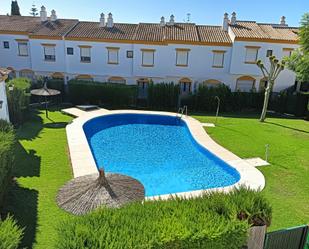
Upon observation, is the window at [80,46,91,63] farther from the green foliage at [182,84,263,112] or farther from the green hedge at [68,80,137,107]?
the green foliage at [182,84,263,112]

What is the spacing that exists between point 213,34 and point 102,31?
43.7 feet

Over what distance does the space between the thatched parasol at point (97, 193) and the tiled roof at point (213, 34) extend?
2606 cm

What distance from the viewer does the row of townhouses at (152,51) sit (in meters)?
30.8

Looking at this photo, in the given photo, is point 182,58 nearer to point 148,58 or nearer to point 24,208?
point 148,58

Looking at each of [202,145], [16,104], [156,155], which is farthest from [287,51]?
[16,104]

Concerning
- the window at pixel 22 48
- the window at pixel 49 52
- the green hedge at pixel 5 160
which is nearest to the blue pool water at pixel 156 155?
the green hedge at pixel 5 160

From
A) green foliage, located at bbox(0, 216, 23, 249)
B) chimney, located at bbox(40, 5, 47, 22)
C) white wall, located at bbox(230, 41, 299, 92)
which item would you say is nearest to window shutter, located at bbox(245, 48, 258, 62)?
white wall, located at bbox(230, 41, 299, 92)

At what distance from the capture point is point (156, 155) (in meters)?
17.3

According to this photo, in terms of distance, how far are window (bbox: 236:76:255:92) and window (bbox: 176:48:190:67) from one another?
6615 mm

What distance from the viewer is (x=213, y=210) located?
652cm

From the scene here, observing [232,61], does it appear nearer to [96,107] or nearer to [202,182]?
[96,107]

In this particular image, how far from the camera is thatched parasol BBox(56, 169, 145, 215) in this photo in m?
7.47

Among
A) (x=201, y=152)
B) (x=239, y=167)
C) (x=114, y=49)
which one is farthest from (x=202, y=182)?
(x=114, y=49)

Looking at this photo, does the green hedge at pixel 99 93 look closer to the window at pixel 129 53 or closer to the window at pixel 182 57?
the window at pixel 129 53
